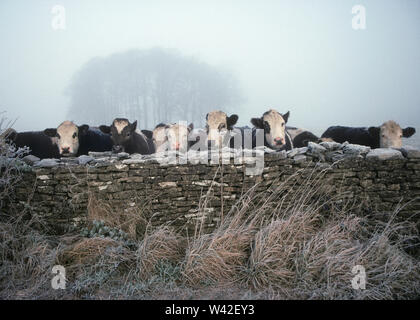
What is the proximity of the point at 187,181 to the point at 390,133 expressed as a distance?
754cm

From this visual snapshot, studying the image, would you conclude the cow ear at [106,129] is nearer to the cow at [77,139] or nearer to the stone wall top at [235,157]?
the cow at [77,139]

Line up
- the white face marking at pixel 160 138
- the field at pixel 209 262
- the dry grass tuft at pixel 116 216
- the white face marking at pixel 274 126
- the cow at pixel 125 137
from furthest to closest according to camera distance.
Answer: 1. the white face marking at pixel 160 138
2. the cow at pixel 125 137
3. the white face marking at pixel 274 126
4. the dry grass tuft at pixel 116 216
5. the field at pixel 209 262

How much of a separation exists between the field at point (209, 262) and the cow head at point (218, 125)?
407 centimetres

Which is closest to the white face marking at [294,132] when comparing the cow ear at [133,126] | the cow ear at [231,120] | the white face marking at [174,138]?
the cow ear at [231,120]

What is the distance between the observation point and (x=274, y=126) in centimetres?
799

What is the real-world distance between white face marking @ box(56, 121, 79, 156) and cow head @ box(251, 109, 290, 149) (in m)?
5.67

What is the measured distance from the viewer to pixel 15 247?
3975 mm

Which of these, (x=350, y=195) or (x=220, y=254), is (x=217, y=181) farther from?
(x=350, y=195)

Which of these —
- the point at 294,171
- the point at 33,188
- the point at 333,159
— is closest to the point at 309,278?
the point at 294,171

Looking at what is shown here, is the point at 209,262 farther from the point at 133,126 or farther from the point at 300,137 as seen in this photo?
the point at 300,137

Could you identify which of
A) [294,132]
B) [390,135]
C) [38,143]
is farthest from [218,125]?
[38,143]

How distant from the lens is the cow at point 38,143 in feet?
29.5

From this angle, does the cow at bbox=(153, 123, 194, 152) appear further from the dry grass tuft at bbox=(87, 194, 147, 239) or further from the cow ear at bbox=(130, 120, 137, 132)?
the dry grass tuft at bbox=(87, 194, 147, 239)
